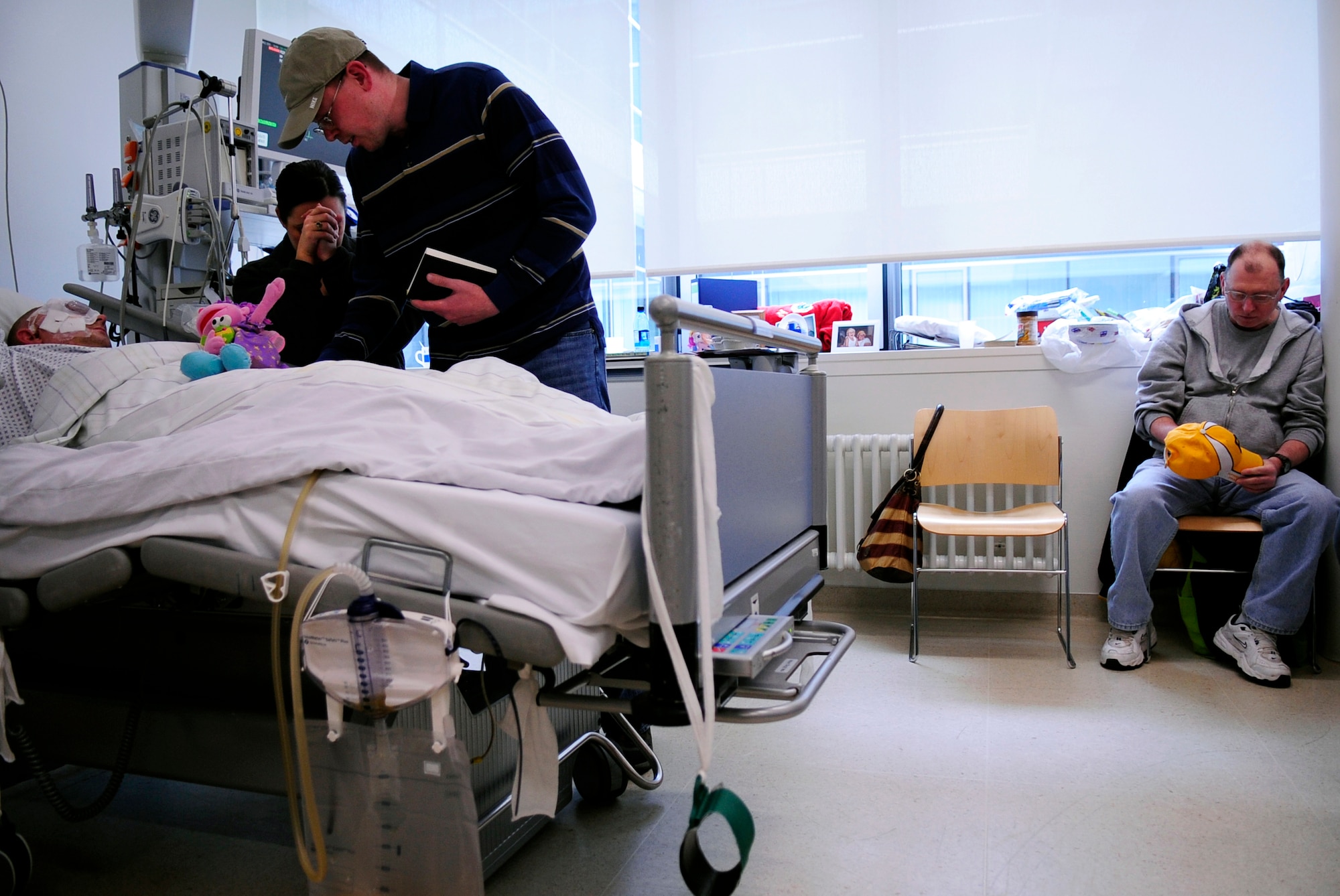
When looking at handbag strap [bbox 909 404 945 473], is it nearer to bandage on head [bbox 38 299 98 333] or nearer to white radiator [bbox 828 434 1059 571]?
white radiator [bbox 828 434 1059 571]

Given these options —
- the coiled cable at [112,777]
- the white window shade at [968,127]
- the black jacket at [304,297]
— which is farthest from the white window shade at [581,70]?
the coiled cable at [112,777]

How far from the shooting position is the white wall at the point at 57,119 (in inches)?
128

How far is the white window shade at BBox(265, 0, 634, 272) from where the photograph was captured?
12.6 feet

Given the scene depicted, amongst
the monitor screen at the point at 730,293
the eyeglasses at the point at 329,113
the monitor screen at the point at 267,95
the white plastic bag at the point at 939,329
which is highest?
the monitor screen at the point at 267,95

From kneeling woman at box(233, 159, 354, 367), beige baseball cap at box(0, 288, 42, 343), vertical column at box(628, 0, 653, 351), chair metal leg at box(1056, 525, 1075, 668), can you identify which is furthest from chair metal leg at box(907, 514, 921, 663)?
beige baseball cap at box(0, 288, 42, 343)

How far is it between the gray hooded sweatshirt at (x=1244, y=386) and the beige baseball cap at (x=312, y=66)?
8.20ft

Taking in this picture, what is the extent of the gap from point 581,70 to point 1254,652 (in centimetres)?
327

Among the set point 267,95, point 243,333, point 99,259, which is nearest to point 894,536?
point 243,333

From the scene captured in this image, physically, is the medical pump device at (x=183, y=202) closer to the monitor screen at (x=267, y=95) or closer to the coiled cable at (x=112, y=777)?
the monitor screen at (x=267, y=95)

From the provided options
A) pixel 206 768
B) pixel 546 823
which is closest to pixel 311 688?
pixel 206 768

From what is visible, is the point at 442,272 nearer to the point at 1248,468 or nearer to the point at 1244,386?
the point at 1248,468

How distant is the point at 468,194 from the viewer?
5.80 feet

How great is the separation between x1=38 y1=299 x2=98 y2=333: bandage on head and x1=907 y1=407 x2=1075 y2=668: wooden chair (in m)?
→ 2.36

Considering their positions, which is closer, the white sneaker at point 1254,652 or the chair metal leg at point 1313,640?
the white sneaker at point 1254,652
